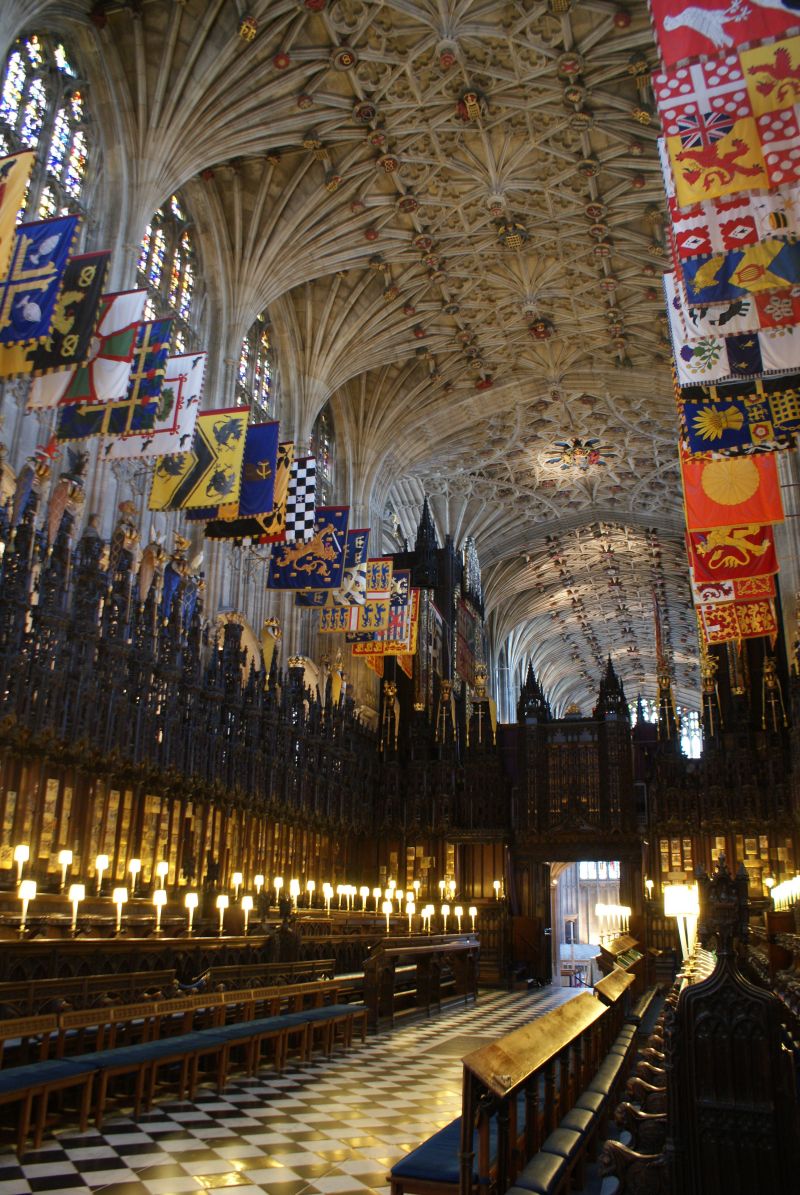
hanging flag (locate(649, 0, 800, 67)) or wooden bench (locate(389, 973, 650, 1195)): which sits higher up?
hanging flag (locate(649, 0, 800, 67))

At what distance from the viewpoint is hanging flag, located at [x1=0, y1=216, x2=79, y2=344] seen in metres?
9.61

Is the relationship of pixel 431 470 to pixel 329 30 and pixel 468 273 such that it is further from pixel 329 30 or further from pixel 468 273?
pixel 329 30

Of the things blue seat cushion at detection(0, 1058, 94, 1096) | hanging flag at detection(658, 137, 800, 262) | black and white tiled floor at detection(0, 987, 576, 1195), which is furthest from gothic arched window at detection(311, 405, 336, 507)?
blue seat cushion at detection(0, 1058, 94, 1096)

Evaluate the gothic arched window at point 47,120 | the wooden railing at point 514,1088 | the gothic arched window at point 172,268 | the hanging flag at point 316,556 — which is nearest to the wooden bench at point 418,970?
the wooden railing at point 514,1088

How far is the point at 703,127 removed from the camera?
7320 millimetres

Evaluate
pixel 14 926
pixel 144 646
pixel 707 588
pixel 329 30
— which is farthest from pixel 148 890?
pixel 329 30

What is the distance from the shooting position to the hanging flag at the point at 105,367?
1071 centimetres

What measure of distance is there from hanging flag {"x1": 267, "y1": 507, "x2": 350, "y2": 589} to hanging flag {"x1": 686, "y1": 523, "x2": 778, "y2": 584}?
610 cm

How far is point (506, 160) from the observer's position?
19.9m

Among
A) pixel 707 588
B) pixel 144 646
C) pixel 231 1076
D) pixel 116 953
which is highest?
pixel 707 588

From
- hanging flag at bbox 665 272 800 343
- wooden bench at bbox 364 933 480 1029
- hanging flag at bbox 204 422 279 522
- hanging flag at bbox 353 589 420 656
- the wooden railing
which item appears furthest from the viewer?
hanging flag at bbox 353 589 420 656

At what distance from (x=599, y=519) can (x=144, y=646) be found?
25834 mm

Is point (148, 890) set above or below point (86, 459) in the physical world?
below

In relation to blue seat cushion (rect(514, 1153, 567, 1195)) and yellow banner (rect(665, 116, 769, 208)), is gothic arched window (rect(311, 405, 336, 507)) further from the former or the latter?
blue seat cushion (rect(514, 1153, 567, 1195))
